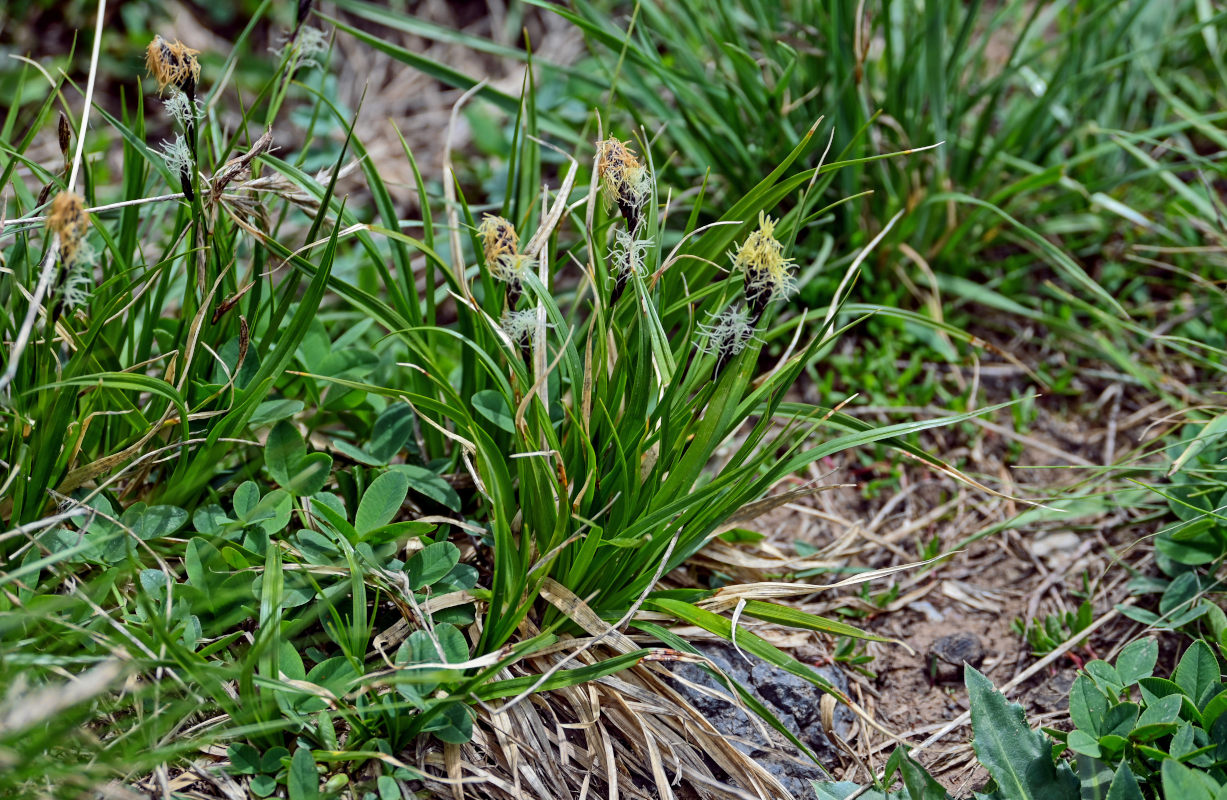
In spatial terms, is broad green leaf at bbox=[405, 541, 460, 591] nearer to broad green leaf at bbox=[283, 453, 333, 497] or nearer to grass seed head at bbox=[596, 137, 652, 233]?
broad green leaf at bbox=[283, 453, 333, 497]

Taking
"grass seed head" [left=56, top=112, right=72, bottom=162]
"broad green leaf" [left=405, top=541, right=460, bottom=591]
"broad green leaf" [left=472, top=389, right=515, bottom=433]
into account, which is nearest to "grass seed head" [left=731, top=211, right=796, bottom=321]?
"broad green leaf" [left=472, top=389, right=515, bottom=433]

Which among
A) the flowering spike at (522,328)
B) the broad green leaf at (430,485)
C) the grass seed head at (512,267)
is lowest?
the broad green leaf at (430,485)

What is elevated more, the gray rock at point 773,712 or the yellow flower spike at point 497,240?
the yellow flower spike at point 497,240

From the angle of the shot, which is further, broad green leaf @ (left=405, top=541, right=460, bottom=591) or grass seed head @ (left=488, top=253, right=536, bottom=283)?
broad green leaf @ (left=405, top=541, right=460, bottom=591)

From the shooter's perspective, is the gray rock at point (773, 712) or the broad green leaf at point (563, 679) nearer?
the broad green leaf at point (563, 679)

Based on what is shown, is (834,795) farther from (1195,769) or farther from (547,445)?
(547,445)

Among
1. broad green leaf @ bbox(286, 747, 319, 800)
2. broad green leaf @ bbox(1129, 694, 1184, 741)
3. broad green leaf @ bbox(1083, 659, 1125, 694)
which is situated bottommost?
broad green leaf @ bbox(286, 747, 319, 800)

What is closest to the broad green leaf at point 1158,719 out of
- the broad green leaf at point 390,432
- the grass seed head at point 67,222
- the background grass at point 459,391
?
the background grass at point 459,391

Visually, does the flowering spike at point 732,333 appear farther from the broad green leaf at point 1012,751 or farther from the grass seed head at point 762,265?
the broad green leaf at point 1012,751
